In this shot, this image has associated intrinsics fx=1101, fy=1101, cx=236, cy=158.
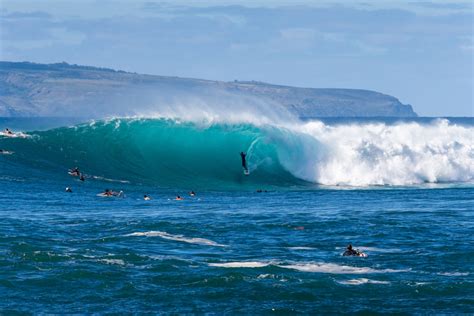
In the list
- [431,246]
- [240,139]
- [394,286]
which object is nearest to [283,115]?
→ [240,139]

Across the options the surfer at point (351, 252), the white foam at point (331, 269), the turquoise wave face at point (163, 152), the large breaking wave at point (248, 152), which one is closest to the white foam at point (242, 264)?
the white foam at point (331, 269)

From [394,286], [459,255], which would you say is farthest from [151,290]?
[459,255]

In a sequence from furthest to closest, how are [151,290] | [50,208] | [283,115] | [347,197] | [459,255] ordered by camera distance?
[283,115] < [347,197] < [50,208] < [459,255] < [151,290]

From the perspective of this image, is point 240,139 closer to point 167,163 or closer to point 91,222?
point 167,163

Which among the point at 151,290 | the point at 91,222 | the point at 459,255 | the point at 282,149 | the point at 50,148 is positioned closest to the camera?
the point at 151,290

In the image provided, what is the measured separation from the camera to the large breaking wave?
54.8m

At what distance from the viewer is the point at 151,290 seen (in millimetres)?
24844

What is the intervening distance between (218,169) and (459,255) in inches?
1113

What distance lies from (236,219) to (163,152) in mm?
21638

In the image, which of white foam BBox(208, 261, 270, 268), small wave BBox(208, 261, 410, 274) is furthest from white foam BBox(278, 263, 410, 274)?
white foam BBox(208, 261, 270, 268)

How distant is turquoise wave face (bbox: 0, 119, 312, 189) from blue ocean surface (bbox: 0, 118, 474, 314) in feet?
0.37

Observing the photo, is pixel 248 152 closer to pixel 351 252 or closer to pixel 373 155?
pixel 373 155

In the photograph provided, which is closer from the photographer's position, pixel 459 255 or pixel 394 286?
pixel 394 286

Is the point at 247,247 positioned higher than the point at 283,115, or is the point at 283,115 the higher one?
the point at 283,115
